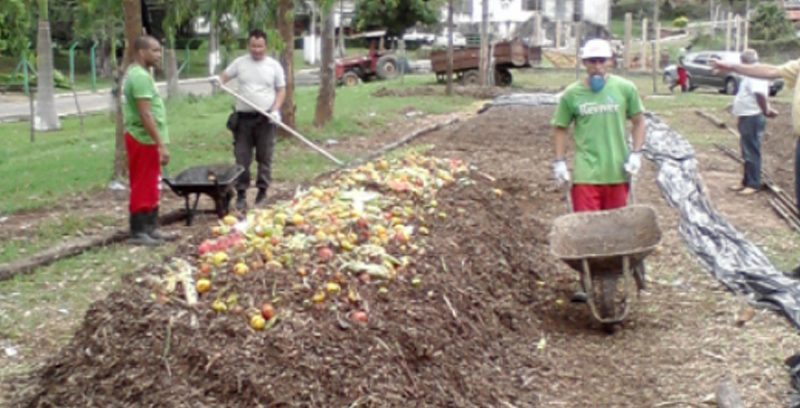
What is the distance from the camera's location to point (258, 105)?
11461 millimetres

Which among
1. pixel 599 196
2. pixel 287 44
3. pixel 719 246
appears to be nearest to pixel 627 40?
pixel 287 44

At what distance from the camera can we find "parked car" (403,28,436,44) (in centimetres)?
6454

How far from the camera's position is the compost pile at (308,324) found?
4891mm

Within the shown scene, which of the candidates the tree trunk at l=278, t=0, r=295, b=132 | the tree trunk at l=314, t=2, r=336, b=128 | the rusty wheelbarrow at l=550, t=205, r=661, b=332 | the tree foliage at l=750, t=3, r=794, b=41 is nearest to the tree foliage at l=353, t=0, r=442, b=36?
the tree foliage at l=750, t=3, r=794, b=41

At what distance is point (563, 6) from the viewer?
2968 inches

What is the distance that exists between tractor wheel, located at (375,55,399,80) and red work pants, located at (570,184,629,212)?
35.8m

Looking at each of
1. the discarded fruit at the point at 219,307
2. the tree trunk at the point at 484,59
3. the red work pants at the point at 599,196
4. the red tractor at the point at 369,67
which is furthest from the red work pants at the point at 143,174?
the red tractor at the point at 369,67

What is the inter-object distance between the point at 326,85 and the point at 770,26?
42021 mm

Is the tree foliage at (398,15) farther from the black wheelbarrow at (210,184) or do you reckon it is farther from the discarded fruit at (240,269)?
the discarded fruit at (240,269)

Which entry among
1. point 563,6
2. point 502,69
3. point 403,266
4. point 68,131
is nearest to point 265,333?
point 403,266

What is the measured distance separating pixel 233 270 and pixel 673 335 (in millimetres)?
3178

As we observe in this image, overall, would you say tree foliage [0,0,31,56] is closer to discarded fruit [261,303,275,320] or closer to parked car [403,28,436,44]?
discarded fruit [261,303,275,320]

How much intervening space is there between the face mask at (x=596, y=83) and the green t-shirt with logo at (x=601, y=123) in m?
0.03

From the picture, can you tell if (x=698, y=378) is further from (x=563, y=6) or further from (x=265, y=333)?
(x=563, y=6)
